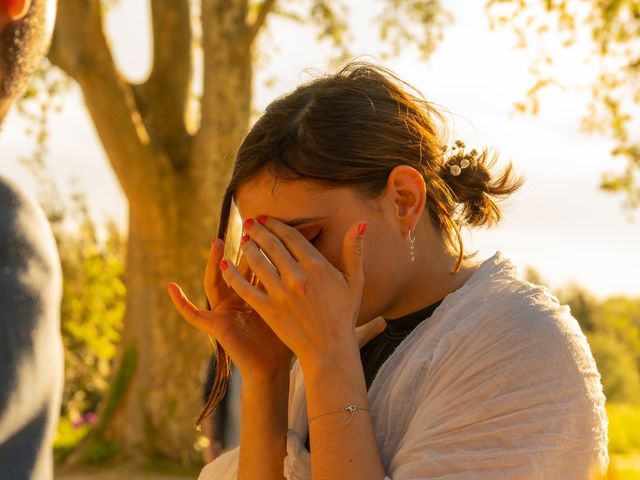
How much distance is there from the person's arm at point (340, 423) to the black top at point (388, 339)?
27cm

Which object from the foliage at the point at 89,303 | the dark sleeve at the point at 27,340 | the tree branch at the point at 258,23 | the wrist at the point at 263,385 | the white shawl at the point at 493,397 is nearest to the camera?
the dark sleeve at the point at 27,340

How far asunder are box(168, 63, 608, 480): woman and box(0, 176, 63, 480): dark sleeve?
818mm

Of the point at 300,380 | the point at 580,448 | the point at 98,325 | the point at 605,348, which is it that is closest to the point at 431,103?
the point at 300,380

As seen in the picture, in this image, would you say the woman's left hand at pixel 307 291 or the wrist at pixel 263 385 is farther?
the wrist at pixel 263 385

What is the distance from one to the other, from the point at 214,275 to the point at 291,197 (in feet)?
1.46

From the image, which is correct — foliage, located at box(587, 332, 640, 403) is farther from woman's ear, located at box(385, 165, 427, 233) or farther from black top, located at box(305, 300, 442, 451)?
woman's ear, located at box(385, 165, 427, 233)

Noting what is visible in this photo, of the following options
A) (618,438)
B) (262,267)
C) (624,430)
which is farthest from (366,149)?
(624,430)

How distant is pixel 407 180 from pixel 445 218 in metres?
0.19

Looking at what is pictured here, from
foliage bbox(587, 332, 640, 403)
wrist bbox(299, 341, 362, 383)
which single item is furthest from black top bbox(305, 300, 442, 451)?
foliage bbox(587, 332, 640, 403)

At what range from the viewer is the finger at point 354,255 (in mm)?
2236

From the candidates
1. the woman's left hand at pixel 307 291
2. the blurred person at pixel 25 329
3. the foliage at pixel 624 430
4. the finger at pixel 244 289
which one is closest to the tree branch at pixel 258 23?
the foliage at pixel 624 430

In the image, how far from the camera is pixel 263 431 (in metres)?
2.50

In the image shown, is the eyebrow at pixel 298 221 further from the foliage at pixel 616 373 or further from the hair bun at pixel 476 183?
the foliage at pixel 616 373

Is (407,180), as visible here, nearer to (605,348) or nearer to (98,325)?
(605,348)
